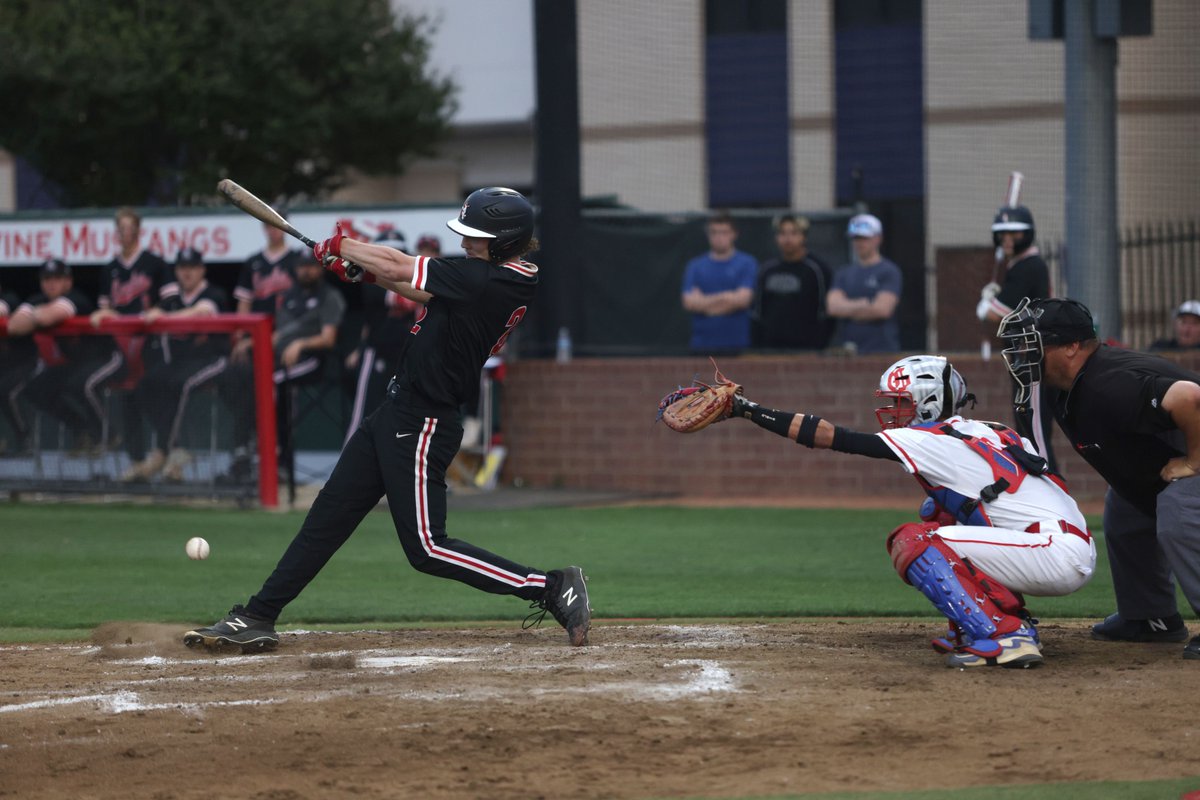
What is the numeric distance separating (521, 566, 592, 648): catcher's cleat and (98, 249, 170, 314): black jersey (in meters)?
8.37

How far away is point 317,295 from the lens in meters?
14.2

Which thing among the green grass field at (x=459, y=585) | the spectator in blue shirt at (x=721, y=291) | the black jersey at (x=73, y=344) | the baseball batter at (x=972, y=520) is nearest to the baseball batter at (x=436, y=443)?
the green grass field at (x=459, y=585)

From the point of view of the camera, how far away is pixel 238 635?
696 centimetres

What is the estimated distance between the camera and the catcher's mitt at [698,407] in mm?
6289

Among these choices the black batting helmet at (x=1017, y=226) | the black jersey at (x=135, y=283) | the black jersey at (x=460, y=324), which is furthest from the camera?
the black jersey at (x=135, y=283)

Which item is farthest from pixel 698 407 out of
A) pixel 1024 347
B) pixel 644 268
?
pixel 644 268

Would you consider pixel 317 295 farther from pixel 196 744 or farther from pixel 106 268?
pixel 196 744

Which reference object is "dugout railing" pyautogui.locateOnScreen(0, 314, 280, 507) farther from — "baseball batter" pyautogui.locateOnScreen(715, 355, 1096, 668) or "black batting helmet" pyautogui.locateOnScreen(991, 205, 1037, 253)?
"baseball batter" pyautogui.locateOnScreen(715, 355, 1096, 668)

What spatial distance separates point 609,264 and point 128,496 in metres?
5.13

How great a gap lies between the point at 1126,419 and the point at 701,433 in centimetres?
812

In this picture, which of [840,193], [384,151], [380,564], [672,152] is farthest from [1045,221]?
[384,151]

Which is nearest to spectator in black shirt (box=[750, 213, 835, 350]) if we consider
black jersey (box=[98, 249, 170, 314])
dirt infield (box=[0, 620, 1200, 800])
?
black jersey (box=[98, 249, 170, 314])

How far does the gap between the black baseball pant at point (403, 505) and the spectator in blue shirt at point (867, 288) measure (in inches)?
297

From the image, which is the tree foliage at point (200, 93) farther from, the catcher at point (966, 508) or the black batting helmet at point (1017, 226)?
the catcher at point (966, 508)
